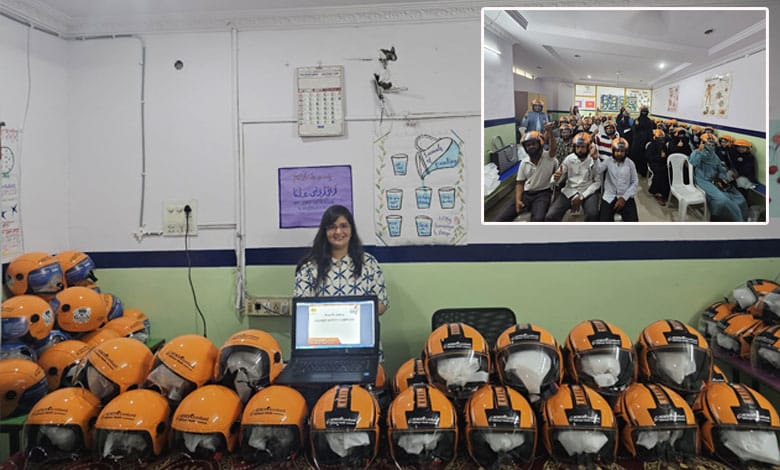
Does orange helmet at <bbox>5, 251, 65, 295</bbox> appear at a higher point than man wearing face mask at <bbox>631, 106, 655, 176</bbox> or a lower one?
lower

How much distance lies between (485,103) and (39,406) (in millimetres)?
2676

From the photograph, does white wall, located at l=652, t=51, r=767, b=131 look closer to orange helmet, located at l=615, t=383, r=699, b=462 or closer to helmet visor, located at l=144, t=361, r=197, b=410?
orange helmet, located at l=615, t=383, r=699, b=462

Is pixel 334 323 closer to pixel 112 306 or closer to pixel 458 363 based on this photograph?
pixel 458 363

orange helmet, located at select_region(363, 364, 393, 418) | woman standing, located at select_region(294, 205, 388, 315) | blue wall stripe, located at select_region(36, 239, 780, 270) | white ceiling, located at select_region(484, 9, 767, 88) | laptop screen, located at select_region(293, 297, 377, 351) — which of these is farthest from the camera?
blue wall stripe, located at select_region(36, 239, 780, 270)

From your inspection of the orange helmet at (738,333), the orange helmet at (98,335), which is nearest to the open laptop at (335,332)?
the orange helmet at (98,335)

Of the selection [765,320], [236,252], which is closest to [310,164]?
[236,252]

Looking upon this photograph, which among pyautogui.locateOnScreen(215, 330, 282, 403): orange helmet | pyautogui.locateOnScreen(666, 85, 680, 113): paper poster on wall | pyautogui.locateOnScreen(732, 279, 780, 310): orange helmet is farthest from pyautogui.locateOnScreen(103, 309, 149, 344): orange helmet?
pyautogui.locateOnScreen(732, 279, 780, 310): orange helmet

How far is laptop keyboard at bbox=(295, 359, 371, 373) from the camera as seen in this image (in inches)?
72.4

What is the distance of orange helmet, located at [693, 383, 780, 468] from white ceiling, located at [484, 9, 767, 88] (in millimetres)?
1970

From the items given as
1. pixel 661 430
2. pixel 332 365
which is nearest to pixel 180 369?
pixel 332 365

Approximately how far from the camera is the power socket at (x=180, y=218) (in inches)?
125

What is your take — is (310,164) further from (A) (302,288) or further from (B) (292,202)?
(A) (302,288)

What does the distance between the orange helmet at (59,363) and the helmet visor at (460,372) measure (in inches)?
71.1

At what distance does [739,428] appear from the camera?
141 centimetres
